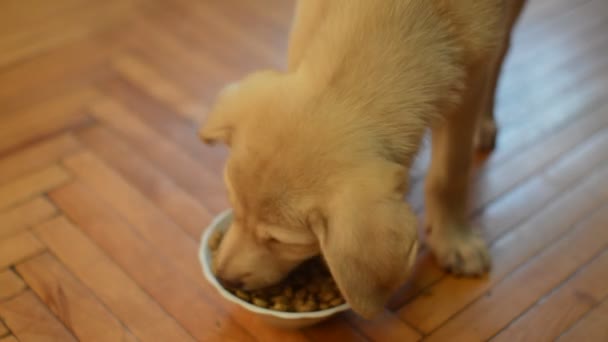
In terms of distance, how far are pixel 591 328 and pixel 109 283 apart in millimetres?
1613

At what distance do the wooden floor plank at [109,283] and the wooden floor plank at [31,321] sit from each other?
0.16 m

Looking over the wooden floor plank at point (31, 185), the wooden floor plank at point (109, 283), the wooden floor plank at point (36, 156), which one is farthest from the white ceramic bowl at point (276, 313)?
the wooden floor plank at point (36, 156)

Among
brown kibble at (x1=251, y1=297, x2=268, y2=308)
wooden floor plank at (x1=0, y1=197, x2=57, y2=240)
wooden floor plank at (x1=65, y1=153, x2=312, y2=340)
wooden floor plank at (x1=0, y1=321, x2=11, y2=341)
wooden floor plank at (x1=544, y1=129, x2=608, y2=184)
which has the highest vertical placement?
brown kibble at (x1=251, y1=297, x2=268, y2=308)

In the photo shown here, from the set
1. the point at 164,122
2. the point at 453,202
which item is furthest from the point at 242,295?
the point at 164,122

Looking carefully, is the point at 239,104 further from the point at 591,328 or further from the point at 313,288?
the point at 591,328

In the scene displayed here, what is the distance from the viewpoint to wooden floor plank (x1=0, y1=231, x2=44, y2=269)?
239 cm

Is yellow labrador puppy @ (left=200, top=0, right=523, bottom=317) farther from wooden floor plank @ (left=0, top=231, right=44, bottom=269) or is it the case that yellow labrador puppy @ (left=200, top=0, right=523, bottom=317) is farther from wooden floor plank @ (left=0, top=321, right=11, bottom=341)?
wooden floor plank @ (left=0, top=231, right=44, bottom=269)

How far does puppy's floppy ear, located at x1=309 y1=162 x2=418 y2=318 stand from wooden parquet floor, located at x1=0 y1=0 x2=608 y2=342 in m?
0.58

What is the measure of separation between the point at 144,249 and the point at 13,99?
4.02 ft

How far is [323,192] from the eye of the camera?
1616 mm

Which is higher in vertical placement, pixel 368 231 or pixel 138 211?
pixel 368 231

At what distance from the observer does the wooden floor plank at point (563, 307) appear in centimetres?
214

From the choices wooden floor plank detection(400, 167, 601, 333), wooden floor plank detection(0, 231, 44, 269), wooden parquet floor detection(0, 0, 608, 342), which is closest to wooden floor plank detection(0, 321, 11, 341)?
wooden parquet floor detection(0, 0, 608, 342)

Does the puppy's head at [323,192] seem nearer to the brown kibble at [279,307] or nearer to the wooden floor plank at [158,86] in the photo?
the brown kibble at [279,307]
